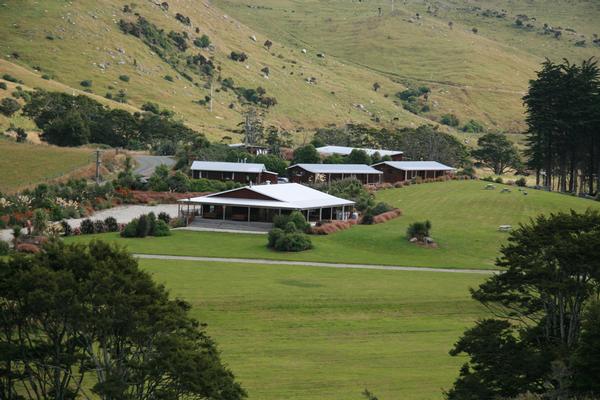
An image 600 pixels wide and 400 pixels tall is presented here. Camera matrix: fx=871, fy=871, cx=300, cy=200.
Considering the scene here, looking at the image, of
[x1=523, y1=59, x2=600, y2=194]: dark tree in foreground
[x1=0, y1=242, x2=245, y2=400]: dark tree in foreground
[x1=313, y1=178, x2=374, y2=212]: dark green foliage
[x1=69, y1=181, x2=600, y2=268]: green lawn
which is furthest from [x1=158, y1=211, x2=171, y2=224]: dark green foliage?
[x1=0, y1=242, x2=245, y2=400]: dark tree in foreground

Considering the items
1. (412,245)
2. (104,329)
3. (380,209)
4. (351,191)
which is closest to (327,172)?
(351,191)

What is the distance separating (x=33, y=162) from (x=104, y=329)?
251 ft

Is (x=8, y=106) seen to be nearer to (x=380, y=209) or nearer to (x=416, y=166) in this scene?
(x=416, y=166)

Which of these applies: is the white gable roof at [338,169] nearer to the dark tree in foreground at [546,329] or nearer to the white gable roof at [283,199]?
the white gable roof at [283,199]

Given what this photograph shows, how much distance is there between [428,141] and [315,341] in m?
104

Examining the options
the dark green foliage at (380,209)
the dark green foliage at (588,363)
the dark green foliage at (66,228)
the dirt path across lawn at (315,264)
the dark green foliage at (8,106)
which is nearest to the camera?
the dark green foliage at (588,363)

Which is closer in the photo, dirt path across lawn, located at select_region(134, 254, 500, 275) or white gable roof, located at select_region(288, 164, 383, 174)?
dirt path across lawn, located at select_region(134, 254, 500, 275)

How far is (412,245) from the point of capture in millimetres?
64375

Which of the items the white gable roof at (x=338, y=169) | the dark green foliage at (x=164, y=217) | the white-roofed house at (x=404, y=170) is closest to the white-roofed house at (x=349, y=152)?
the white-roofed house at (x=404, y=170)

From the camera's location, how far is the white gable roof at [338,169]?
107 m

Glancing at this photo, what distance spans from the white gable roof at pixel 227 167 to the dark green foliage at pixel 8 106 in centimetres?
3038

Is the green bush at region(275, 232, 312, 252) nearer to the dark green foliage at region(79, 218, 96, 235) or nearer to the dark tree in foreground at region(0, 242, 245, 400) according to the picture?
the dark green foliage at region(79, 218, 96, 235)

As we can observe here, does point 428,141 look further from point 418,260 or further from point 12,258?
point 12,258

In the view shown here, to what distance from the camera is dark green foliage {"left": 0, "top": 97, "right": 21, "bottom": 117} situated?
380 ft
